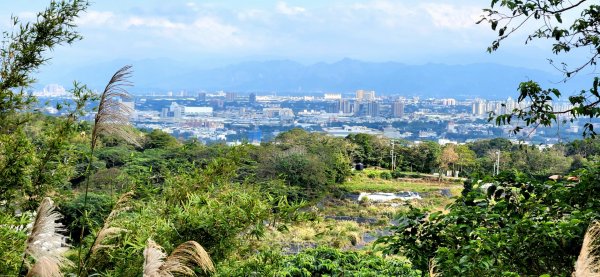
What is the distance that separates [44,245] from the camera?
5.48 feet

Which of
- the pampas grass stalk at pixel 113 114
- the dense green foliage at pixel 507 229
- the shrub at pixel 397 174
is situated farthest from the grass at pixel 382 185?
the pampas grass stalk at pixel 113 114

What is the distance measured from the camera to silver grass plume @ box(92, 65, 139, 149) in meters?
1.98

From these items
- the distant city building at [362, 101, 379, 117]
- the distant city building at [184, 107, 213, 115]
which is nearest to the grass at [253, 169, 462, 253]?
the distant city building at [184, 107, 213, 115]

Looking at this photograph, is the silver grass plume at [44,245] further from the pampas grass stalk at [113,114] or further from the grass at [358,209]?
the grass at [358,209]

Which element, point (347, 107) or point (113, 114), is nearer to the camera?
point (113, 114)

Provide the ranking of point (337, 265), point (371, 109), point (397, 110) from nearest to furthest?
1. point (337, 265)
2. point (397, 110)
3. point (371, 109)

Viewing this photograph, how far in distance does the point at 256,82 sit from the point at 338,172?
148441 mm

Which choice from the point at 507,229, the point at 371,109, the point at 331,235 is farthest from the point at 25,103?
the point at 371,109

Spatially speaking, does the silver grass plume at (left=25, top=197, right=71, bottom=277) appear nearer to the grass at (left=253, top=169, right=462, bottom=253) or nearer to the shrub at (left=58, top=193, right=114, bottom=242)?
the shrub at (left=58, top=193, right=114, bottom=242)

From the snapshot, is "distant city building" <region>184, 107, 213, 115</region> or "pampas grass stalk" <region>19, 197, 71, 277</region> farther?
"distant city building" <region>184, 107, 213, 115</region>

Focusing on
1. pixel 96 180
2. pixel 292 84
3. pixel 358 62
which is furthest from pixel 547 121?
pixel 358 62

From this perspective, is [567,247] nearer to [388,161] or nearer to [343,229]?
[343,229]

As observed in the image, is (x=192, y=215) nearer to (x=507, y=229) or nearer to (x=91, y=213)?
(x=507, y=229)

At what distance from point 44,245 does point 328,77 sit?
171 metres
